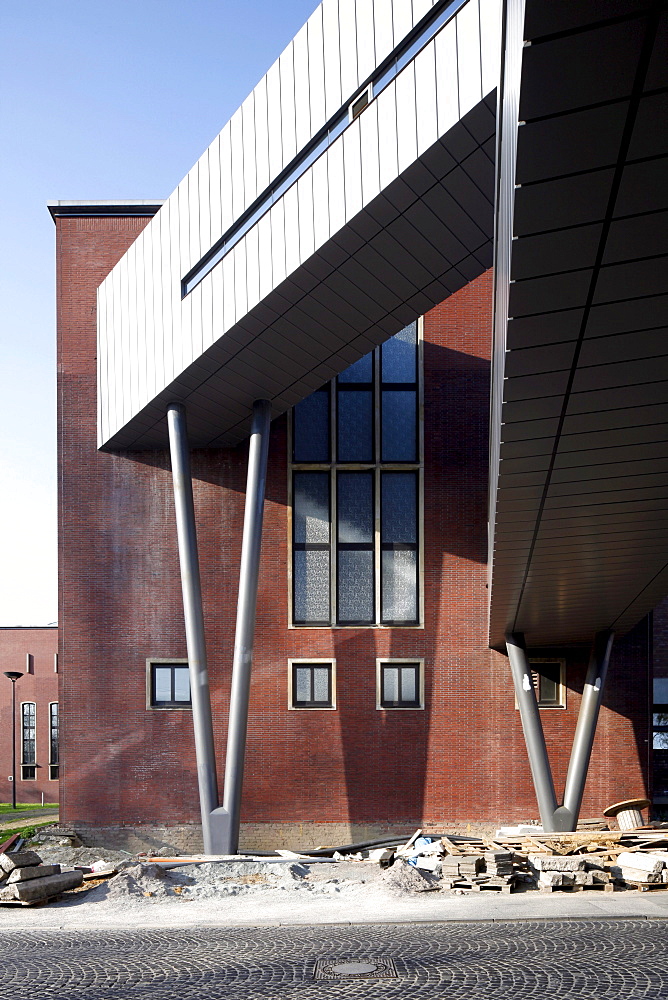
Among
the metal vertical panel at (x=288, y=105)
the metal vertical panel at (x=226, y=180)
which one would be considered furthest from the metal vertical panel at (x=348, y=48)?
the metal vertical panel at (x=226, y=180)

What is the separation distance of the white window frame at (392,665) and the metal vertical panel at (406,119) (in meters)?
12.7

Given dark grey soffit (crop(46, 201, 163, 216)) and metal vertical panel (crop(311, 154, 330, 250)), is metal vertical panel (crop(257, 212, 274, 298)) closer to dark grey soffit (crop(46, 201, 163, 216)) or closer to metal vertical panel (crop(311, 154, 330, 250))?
metal vertical panel (crop(311, 154, 330, 250))

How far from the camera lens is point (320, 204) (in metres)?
14.6

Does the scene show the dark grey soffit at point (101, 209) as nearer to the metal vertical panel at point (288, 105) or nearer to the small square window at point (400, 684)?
the metal vertical panel at point (288, 105)

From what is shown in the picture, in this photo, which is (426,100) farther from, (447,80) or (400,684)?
(400,684)

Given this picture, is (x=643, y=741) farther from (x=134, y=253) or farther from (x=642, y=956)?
(x=134, y=253)

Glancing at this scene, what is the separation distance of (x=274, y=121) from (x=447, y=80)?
5.07 m

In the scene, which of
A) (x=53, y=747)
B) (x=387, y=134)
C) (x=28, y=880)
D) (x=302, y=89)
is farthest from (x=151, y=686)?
(x=53, y=747)

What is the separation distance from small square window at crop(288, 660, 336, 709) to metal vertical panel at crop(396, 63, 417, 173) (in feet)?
42.2

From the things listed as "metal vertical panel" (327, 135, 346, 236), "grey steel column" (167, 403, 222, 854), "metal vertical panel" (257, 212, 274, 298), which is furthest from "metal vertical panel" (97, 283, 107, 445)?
"metal vertical panel" (327, 135, 346, 236)

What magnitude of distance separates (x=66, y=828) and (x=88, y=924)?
31.4 feet

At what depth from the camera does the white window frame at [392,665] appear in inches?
878

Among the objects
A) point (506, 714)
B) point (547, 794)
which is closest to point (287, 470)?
point (506, 714)

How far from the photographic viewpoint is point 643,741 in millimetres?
22500
